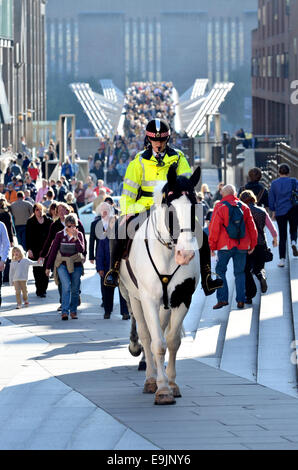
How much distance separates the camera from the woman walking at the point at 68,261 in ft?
54.7

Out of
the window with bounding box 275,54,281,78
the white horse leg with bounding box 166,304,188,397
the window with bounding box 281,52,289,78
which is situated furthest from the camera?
the window with bounding box 275,54,281,78

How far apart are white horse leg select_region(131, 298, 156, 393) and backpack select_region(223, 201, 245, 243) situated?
14.4ft

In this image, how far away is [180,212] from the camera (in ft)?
31.3

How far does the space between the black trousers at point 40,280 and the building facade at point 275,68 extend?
40.8 m

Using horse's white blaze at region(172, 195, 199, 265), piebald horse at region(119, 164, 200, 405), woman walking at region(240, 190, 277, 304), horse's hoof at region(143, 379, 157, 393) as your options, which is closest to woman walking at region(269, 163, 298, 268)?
woman walking at region(240, 190, 277, 304)

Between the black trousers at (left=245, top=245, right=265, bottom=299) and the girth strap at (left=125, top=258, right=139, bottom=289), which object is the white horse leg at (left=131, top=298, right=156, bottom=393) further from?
the black trousers at (left=245, top=245, right=265, bottom=299)

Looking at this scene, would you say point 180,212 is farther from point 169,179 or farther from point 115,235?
point 115,235

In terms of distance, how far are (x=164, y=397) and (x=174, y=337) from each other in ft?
2.00

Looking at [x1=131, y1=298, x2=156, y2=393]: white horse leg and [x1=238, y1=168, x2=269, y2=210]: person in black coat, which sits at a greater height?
[x1=238, y1=168, x2=269, y2=210]: person in black coat

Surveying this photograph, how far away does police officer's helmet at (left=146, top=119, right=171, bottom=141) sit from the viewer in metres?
10.7

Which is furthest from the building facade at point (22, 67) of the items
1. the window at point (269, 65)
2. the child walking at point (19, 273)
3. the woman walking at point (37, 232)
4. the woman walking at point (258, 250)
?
the woman walking at point (258, 250)

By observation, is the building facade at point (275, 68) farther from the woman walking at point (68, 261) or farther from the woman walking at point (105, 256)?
the woman walking at point (68, 261)

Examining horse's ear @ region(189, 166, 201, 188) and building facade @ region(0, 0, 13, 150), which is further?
building facade @ region(0, 0, 13, 150)

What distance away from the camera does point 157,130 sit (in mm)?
10695
